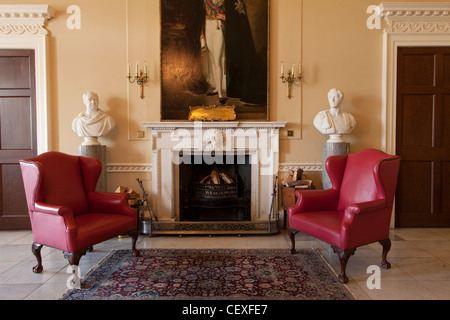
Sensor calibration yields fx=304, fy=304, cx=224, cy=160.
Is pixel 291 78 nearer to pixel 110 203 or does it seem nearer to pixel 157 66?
pixel 157 66

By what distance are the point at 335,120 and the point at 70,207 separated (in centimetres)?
334

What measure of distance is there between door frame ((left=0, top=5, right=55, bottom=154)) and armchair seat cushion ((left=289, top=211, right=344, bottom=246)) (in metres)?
3.58

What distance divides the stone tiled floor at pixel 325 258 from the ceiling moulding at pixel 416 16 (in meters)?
2.83

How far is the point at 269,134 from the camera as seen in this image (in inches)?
169

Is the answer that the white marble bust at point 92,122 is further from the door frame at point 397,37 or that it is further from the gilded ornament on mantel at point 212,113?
the door frame at point 397,37

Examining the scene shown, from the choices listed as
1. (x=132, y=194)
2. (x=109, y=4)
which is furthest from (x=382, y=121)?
(x=109, y=4)

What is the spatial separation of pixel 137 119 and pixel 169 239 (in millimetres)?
1760

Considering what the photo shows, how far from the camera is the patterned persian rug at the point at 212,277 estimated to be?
243cm

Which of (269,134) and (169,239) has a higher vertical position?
(269,134)

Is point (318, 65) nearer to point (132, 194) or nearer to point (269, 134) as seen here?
point (269, 134)

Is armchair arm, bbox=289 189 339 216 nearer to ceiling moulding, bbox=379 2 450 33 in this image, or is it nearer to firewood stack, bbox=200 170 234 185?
firewood stack, bbox=200 170 234 185

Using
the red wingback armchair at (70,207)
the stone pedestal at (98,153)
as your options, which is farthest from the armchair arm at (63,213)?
the stone pedestal at (98,153)

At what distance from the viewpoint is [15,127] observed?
434 cm

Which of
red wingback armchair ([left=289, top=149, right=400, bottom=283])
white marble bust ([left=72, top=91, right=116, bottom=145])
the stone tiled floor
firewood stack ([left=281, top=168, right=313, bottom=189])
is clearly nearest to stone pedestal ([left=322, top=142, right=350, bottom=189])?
firewood stack ([left=281, top=168, right=313, bottom=189])
